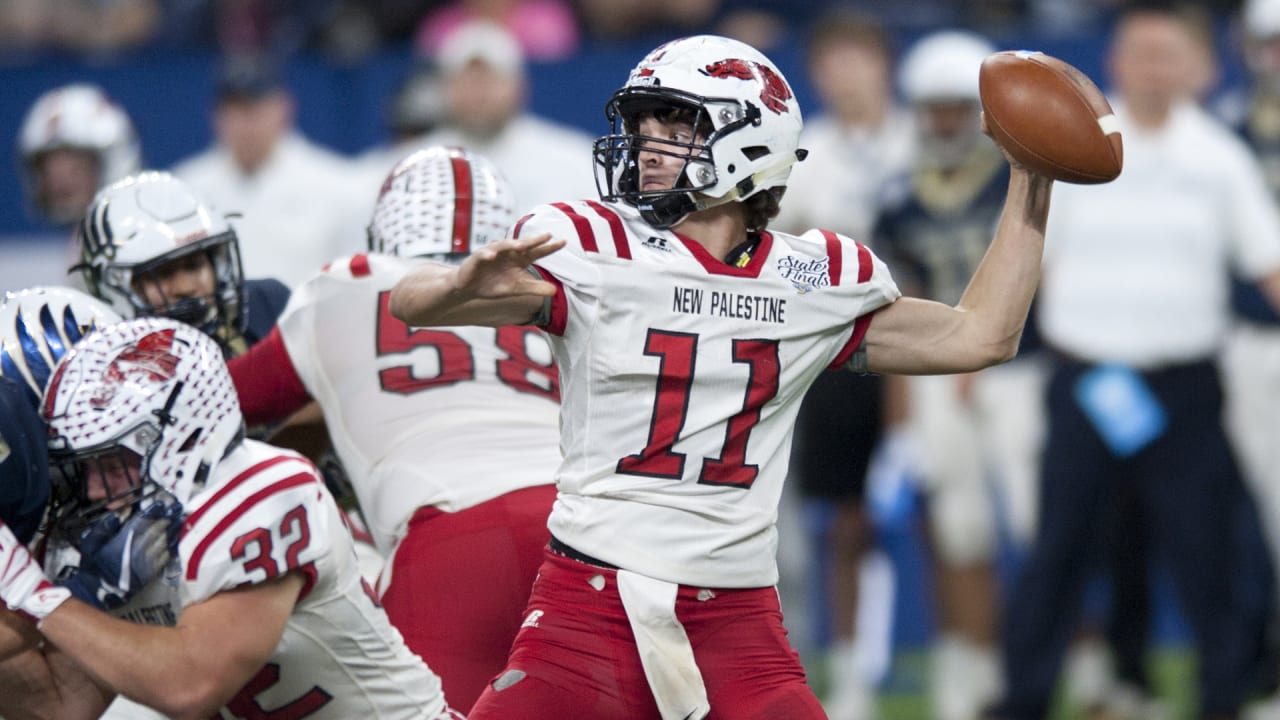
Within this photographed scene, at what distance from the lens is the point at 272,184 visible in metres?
8.29

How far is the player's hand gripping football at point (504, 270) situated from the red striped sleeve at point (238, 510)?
0.47 metres

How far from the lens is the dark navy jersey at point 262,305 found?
4.67 m

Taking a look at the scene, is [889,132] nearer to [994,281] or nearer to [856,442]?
[856,442]

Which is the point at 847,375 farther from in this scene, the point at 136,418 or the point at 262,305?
the point at 136,418

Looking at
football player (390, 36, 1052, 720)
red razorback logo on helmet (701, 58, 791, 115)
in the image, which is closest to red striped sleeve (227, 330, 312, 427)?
football player (390, 36, 1052, 720)

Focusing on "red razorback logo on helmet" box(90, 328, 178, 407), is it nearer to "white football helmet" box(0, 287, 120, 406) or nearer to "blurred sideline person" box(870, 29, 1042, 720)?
"white football helmet" box(0, 287, 120, 406)

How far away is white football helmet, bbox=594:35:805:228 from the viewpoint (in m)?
3.51

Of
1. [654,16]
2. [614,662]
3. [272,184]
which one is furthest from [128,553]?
[654,16]

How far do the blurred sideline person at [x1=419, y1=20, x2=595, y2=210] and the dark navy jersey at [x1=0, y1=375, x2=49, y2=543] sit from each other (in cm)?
445

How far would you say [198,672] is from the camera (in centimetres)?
315

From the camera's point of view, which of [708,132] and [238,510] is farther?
[708,132]

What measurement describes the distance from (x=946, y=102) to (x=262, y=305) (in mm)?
3441

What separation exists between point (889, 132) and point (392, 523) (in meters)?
4.42

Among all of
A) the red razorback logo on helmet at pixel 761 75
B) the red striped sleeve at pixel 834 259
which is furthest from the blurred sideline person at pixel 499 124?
the red striped sleeve at pixel 834 259
